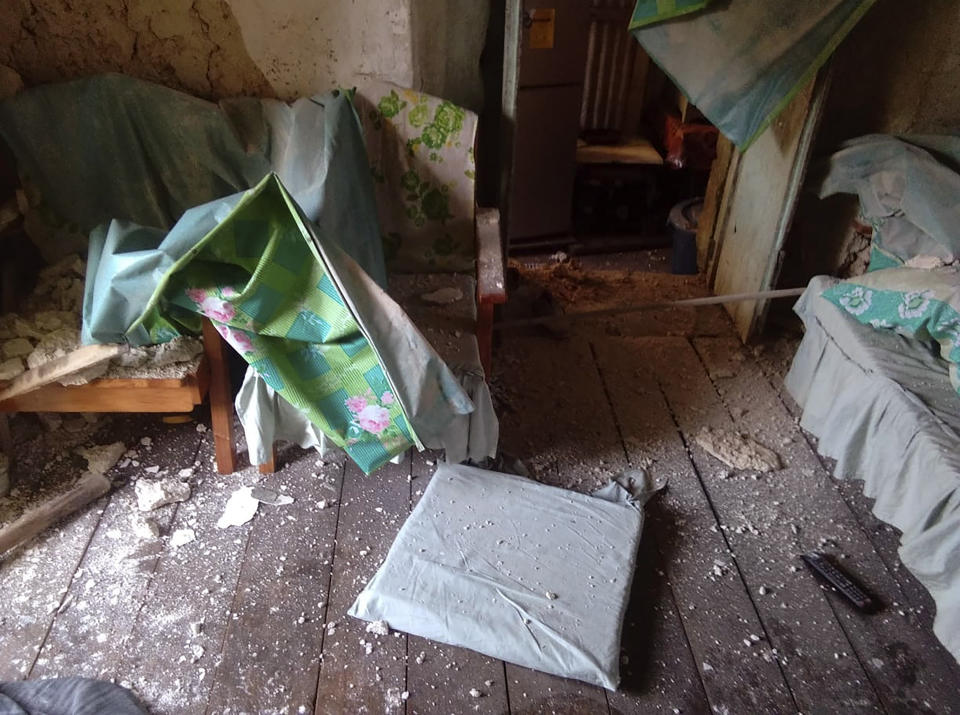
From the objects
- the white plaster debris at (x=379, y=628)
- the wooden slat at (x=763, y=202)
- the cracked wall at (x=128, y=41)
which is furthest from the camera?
the wooden slat at (x=763, y=202)

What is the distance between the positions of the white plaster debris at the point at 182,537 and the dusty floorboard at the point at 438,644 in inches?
0.6

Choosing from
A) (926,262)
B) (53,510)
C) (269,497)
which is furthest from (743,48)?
(53,510)

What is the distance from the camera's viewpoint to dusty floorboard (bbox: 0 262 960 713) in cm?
149

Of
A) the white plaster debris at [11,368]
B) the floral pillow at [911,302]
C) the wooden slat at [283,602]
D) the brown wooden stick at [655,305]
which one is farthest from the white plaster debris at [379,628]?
the floral pillow at [911,302]

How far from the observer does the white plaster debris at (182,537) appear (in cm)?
180

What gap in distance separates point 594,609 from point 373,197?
1.22 m

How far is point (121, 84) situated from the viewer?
73.5 inches

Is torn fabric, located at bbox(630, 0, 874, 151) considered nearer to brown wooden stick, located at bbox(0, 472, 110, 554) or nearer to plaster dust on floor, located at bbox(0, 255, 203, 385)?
plaster dust on floor, located at bbox(0, 255, 203, 385)

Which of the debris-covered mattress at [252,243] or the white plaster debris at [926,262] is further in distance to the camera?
the white plaster debris at [926,262]

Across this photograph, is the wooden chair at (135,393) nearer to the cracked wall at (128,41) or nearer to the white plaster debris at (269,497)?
the white plaster debris at (269,497)

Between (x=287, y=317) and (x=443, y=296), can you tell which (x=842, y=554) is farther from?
(x=287, y=317)

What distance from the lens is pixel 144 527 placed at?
183cm

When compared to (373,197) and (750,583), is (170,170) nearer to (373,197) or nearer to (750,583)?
(373,197)

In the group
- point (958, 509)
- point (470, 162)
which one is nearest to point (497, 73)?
point (470, 162)
